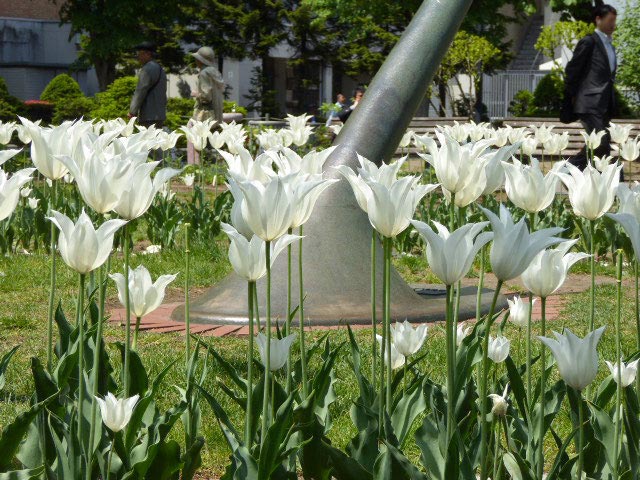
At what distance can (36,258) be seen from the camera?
8.67m

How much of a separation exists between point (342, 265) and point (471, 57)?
21520 mm

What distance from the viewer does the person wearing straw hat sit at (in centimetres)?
1870

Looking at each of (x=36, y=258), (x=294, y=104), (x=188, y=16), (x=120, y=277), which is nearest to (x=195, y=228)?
(x=36, y=258)

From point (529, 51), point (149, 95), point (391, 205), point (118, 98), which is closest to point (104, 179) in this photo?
point (391, 205)

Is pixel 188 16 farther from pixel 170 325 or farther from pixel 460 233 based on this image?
pixel 460 233

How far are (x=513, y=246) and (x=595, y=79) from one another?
383 inches

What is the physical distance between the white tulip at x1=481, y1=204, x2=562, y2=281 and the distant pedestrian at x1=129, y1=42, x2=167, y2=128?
41.5 ft

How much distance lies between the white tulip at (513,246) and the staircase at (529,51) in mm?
40083

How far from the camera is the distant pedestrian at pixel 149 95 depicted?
1473cm

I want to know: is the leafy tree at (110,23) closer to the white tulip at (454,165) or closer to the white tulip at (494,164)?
the white tulip at (494,164)

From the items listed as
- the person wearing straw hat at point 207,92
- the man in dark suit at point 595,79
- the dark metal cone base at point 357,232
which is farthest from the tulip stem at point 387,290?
the person wearing straw hat at point 207,92

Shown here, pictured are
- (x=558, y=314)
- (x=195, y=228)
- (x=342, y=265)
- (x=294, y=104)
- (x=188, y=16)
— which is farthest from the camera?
(x=294, y=104)

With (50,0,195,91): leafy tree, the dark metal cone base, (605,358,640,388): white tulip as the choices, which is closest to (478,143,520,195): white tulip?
(605,358,640,388): white tulip

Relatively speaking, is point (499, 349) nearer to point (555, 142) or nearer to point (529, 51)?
point (555, 142)
